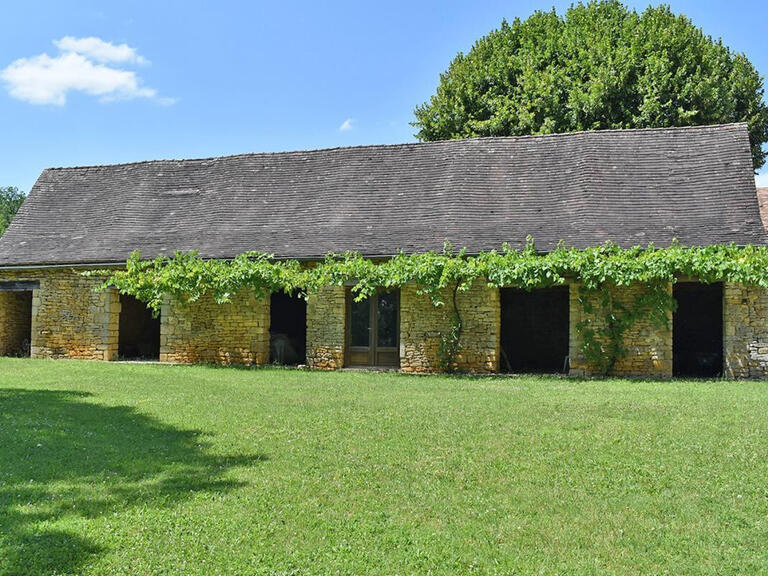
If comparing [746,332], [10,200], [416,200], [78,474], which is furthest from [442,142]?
[10,200]

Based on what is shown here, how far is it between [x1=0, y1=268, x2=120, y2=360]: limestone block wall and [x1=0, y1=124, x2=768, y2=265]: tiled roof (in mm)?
519

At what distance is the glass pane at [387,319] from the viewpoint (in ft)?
48.7

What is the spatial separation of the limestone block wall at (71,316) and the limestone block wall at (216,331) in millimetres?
1373

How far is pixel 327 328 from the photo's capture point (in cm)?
1458

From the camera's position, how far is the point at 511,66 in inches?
947

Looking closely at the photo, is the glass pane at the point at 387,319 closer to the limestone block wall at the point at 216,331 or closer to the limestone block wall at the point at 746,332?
the limestone block wall at the point at 216,331

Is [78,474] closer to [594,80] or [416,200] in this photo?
[416,200]

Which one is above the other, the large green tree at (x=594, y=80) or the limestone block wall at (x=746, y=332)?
the large green tree at (x=594, y=80)

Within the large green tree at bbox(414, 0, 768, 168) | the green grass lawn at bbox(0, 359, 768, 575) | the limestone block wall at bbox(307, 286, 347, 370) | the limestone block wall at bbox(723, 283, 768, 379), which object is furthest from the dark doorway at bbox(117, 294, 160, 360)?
the limestone block wall at bbox(723, 283, 768, 379)

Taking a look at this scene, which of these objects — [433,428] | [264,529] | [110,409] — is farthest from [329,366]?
[264,529]

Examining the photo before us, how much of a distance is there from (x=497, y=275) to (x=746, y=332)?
15.4 feet

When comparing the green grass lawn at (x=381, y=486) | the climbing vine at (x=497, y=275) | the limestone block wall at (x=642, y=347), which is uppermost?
the climbing vine at (x=497, y=275)

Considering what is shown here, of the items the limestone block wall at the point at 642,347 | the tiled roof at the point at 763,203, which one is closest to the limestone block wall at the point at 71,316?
the limestone block wall at the point at 642,347

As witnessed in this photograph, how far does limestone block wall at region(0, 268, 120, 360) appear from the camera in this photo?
1572 centimetres
